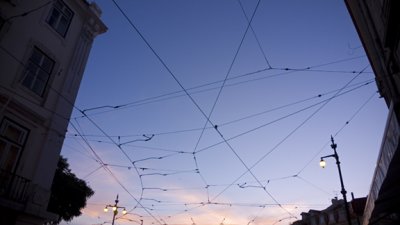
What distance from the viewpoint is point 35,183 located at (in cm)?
1195

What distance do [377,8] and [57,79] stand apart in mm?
11909

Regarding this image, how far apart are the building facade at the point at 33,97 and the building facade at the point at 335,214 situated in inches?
1476

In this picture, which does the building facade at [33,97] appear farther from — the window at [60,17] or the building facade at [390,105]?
the building facade at [390,105]

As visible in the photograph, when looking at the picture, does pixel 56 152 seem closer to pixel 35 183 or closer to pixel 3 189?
pixel 35 183

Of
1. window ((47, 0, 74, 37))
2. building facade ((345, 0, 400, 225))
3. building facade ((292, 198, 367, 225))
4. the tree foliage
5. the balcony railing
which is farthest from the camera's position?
building facade ((292, 198, 367, 225))

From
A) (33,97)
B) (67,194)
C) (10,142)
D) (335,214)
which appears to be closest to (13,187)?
(10,142)

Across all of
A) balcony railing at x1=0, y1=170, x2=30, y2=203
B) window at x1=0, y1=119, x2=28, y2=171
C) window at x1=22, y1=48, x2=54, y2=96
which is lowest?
balcony railing at x1=0, y1=170, x2=30, y2=203

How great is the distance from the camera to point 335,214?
4762cm

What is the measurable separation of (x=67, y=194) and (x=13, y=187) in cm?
1097

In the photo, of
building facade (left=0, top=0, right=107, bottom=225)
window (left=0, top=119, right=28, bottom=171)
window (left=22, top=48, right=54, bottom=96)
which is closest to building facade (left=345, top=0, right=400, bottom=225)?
building facade (left=0, top=0, right=107, bottom=225)

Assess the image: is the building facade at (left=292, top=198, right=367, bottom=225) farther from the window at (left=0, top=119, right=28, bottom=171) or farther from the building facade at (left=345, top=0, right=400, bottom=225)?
the window at (left=0, top=119, right=28, bottom=171)

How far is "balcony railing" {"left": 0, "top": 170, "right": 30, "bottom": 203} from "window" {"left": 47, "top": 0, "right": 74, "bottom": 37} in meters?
6.42

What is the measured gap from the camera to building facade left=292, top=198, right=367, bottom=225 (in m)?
41.7

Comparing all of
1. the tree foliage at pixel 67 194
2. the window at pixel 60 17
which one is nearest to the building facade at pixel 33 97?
the window at pixel 60 17
